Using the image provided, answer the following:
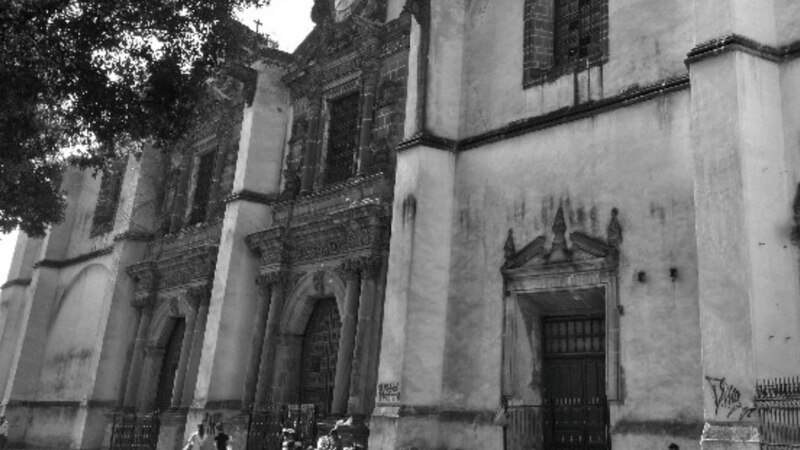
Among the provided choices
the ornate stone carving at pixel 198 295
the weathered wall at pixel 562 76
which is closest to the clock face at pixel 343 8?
the weathered wall at pixel 562 76

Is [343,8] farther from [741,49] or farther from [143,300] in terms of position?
[741,49]

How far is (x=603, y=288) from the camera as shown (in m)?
10.1

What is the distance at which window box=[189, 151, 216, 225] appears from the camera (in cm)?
1914

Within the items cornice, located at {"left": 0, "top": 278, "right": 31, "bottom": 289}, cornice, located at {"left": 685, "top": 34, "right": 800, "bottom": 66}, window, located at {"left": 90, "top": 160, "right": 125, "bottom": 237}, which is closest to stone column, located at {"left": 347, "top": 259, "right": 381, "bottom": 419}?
cornice, located at {"left": 685, "top": 34, "right": 800, "bottom": 66}

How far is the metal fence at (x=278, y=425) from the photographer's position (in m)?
13.0

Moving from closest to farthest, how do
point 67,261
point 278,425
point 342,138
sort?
point 278,425 < point 342,138 < point 67,261

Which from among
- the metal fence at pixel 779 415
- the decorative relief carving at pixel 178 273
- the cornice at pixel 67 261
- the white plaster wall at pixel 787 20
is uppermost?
the white plaster wall at pixel 787 20

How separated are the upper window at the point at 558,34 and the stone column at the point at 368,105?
3.58m

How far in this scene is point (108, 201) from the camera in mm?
23234

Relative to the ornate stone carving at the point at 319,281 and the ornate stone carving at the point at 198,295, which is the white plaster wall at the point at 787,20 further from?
the ornate stone carving at the point at 198,295

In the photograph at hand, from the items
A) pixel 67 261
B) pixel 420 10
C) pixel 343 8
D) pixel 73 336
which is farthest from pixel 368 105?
pixel 67 261

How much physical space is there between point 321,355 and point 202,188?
22.5 feet

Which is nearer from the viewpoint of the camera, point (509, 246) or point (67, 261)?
point (509, 246)

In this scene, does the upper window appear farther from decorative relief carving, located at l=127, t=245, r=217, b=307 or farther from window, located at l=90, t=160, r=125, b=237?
window, located at l=90, t=160, r=125, b=237
